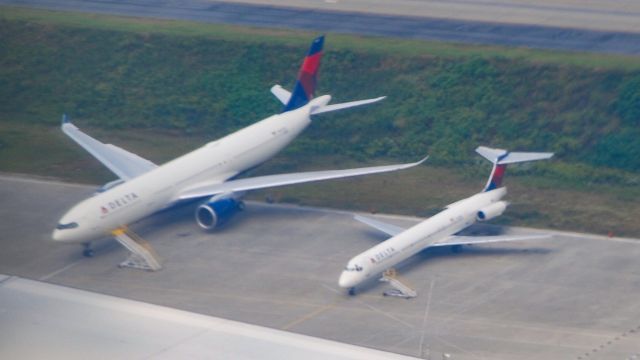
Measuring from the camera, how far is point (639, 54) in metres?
67.6

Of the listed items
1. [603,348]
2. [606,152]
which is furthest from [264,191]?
[603,348]

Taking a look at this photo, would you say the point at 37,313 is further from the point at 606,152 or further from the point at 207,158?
the point at 606,152

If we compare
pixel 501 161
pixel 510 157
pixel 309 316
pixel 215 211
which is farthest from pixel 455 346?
pixel 215 211

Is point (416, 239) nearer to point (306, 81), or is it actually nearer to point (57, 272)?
point (306, 81)

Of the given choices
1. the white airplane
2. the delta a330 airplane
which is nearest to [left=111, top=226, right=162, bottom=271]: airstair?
the delta a330 airplane

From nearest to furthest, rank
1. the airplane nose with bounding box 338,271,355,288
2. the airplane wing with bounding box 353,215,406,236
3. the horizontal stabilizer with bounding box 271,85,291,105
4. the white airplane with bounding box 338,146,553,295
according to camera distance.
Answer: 1. the airplane nose with bounding box 338,271,355,288
2. the white airplane with bounding box 338,146,553,295
3. the airplane wing with bounding box 353,215,406,236
4. the horizontal stabilizer with bounding box 271,85,291,105

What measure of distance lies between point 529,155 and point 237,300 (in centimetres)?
1445

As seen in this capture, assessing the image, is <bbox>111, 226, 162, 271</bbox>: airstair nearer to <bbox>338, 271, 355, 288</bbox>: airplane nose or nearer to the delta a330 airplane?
the delta a330 airplane

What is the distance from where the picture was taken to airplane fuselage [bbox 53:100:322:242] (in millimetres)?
50312

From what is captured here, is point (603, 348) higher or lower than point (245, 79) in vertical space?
lower

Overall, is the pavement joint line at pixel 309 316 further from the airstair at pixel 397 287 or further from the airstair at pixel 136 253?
the airstair at pixel 136 253

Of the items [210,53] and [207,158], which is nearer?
[207,158]

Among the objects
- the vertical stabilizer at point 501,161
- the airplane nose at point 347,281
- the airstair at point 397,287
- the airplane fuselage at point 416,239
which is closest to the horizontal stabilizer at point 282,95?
the airplane fuselage at point 416,239

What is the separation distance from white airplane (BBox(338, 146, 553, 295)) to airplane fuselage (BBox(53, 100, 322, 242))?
21.8ft
